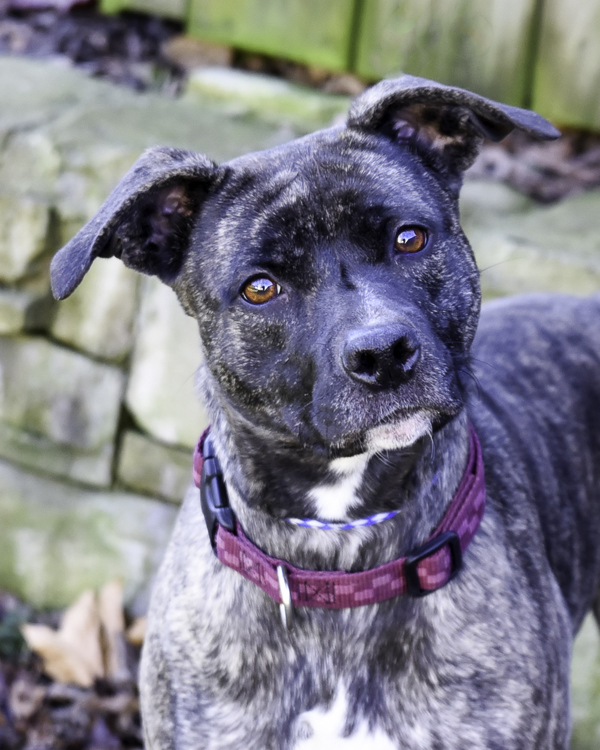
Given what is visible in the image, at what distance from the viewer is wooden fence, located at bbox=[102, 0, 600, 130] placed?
4379mm

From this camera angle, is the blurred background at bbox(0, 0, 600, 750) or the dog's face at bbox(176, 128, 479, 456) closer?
the dog's face at bbox(176, 128, 479, 456)

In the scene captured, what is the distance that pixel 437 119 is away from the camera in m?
2.74

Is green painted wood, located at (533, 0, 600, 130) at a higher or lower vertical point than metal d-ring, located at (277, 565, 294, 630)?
higher

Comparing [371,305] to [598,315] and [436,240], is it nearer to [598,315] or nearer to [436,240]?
[436,240]

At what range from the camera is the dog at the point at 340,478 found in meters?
2.43

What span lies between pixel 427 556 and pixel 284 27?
3191 mm

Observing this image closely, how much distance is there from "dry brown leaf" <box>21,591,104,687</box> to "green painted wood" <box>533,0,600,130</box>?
2938 millimetres

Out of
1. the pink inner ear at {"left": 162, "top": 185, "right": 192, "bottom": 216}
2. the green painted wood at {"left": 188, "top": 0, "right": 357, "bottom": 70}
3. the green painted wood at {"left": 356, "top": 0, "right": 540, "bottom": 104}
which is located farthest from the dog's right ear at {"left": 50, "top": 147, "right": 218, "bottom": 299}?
the green painted wood at {"left": 188, "top": 0, "right": 357, "bottom": 70}

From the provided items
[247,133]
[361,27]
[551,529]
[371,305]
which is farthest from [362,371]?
[361,27]

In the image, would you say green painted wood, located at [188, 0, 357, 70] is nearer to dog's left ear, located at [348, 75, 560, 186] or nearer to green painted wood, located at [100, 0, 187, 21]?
green painted wood, located at [100, 0, 187, 21]

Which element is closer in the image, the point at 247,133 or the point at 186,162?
the point at 186,162

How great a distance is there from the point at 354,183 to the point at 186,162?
0.44 m

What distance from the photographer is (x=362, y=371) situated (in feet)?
7.39

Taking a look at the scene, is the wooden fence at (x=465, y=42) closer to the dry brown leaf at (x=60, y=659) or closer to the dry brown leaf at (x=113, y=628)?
the dry brown leaf at (x=113, y=628)
